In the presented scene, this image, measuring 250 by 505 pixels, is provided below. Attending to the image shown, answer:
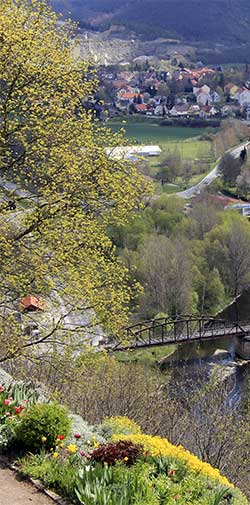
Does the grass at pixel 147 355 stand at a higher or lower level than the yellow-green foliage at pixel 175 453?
lower

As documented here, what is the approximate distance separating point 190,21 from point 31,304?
7499 inches

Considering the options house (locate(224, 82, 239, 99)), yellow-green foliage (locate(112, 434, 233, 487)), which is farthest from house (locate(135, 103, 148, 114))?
yellow-green foliage (locate(112, 434, 233, 487))

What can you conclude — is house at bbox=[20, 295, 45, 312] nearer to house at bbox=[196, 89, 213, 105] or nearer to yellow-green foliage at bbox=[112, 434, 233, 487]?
yellow-green foliage at bbox=[112, 434, 233, 487]

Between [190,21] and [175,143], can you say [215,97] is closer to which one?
[175,143]

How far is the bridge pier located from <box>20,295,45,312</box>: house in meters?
19.7

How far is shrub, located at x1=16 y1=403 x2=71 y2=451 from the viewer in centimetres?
786

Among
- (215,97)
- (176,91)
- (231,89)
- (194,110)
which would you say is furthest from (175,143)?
(176,91)

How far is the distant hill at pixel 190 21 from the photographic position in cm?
18212

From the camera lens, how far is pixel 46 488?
7.23m

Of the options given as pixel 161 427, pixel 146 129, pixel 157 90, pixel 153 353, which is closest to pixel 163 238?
pixel 153 353

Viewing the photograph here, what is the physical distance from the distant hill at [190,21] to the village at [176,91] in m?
28.4

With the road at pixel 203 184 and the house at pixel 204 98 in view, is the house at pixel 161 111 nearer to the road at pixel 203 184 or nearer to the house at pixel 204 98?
the house at pixel 204 98

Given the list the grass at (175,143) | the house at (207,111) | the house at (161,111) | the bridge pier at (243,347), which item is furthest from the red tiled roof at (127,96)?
the bridge pier at (243,347)

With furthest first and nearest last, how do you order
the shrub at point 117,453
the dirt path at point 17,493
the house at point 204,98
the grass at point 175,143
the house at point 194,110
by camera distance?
the house at point 204,98 < the house at point 194,110 < the grass at point 175,143 < the shrub at point 117,453 < the dirt path at point 17,493
